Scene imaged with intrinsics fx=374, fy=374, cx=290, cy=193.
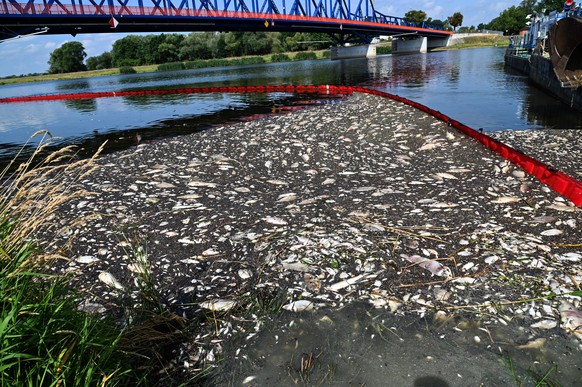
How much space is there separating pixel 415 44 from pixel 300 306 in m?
149

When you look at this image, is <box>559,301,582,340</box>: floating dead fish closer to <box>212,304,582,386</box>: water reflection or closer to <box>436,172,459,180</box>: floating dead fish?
<box>212,304,582,386</box>: water reflection

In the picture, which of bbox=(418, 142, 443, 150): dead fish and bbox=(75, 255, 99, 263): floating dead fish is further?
bbox=(418, 142, 443, 150): dead fish

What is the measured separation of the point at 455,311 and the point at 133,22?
61.9 metres

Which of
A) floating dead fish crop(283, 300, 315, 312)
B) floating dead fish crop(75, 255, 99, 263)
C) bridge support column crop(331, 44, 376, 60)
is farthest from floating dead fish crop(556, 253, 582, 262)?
bridge support column crop(331, 44, 376, 60)

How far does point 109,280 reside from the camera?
534cm

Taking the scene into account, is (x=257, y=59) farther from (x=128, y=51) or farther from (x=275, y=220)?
(x=275, y=220)

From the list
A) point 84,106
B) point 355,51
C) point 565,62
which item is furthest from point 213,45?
point 565,62

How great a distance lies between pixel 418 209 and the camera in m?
7.00

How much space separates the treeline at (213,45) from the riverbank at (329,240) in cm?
15320

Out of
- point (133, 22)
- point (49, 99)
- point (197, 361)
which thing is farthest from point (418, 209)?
point (133, 22)

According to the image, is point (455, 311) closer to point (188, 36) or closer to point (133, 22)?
point (133, 22)

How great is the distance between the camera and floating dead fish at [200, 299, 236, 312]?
4.69m

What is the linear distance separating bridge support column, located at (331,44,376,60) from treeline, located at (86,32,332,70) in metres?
30.4

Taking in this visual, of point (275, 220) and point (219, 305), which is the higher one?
point (275, 220)
